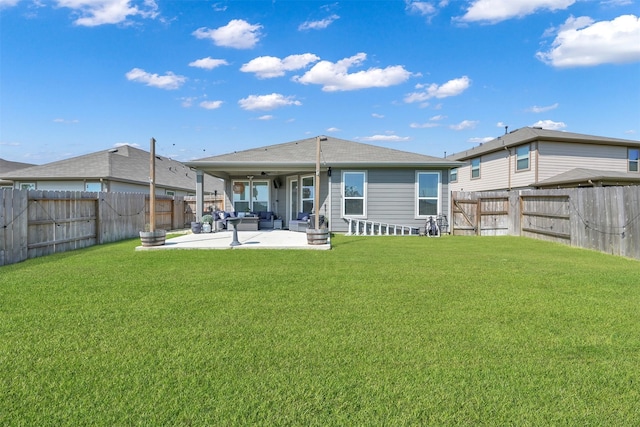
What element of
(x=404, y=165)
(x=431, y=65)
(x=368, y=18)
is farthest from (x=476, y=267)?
(x=431, y=65)

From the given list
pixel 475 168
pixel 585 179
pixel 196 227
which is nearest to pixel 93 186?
pixel 196 227

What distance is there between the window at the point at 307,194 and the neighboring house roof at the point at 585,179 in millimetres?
12189

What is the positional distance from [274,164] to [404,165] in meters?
4.77

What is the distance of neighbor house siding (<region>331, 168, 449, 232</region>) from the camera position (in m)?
13.6

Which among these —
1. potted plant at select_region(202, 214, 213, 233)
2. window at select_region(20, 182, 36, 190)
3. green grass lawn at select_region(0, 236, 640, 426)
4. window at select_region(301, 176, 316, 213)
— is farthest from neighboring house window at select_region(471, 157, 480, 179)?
window at select_region(20, 182, 36, 190)

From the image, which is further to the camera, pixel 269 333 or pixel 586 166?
pixel 586 166

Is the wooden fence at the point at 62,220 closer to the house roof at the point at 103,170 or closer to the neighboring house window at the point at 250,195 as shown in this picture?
the neighboring house window at the point at 250,195

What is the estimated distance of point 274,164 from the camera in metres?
13.0

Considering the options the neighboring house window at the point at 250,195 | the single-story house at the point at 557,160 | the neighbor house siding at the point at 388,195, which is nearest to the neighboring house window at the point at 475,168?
the single-story house at the point at 557,160

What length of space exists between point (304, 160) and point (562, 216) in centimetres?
859

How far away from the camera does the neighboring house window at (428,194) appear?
44.8 ft

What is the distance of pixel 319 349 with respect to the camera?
3076mm

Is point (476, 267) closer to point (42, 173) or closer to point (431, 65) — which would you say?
point (431, 65)

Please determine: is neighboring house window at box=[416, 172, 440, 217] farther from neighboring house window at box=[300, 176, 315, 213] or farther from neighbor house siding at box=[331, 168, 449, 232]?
neighboring house window at box=[300, 176, 315, 213]
